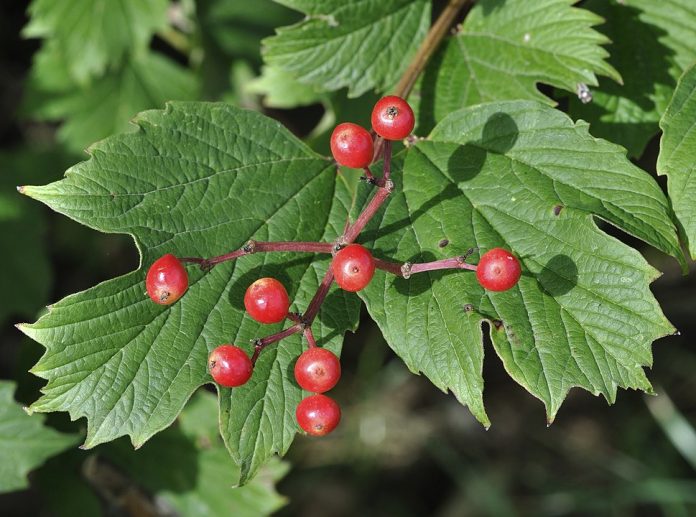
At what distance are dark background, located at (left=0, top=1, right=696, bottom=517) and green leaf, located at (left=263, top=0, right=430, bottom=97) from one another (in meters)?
2.66

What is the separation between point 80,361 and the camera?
92.8 inches

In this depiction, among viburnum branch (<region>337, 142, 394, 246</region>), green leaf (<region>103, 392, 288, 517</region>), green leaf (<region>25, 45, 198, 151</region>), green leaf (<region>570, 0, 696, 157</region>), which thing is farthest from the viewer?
green leaf (<region>25, 45, 198, 151</region>)

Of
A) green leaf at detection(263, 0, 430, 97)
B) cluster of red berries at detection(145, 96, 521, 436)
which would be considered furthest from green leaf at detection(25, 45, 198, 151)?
cluster of red berries at detection(145, 96, 521, 436)

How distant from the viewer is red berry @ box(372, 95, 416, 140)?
2254 mm

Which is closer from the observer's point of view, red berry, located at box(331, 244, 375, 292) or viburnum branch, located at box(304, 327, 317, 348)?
red berry, located at box(331, 244, 375, 292)

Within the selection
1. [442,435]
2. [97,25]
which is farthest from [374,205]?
[442,435]

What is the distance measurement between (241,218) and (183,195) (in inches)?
8.0

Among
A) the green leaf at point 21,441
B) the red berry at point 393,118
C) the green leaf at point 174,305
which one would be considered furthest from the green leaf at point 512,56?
the green leaf at point 21,441

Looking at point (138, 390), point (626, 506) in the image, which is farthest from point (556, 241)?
point (626, 506)

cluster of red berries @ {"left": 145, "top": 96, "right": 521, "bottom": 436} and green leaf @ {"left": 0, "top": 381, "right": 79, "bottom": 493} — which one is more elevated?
cluster of red berries @ {"left": 145, "top": 96, "right": 521, "bottom": 436}

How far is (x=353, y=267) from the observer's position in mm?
2088

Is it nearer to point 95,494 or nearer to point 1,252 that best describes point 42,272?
point 1,252

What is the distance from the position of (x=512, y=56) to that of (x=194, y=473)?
8.07 ft

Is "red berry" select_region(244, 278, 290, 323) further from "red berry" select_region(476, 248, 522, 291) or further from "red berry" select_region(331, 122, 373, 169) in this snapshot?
"red berry" select_region(476, 248, 522, 291)
